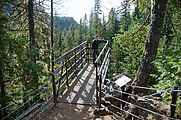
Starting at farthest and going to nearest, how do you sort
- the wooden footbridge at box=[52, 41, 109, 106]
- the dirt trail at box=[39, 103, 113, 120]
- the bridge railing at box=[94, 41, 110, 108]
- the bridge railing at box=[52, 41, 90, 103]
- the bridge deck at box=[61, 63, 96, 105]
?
the bridge deck at box=[61, 63, 96, 105]
the bridge railing at box=[52, 41, 90, 103]
the wooden footbridge at box=[52, 41, 109, 106]
the dirt trail at box=[39, 103, 113, 120]
the bridge railing at box=[94, 41, 110, 108]

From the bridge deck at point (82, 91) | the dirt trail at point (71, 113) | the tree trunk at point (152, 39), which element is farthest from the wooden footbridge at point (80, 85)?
the tree trunk at point (152, 39)

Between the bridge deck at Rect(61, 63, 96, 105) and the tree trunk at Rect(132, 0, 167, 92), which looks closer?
the tree trunk at Rect(132, 0, 167, 92)

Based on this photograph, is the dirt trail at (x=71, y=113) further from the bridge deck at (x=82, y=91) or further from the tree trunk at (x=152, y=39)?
the tree trunk at (x=152, y=39)

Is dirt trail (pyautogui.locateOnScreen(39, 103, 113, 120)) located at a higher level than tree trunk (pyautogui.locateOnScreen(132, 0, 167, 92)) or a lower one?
lower

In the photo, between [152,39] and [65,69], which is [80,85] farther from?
[152,39]

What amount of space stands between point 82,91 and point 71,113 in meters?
1.42

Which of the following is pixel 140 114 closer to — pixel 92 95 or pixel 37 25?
pixel 92 95

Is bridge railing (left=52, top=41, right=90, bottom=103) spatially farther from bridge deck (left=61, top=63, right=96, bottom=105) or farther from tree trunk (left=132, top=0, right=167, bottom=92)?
tree trunk (left=132, top=0, right=167, bottom=92)

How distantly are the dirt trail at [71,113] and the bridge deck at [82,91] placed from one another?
260 millimetres

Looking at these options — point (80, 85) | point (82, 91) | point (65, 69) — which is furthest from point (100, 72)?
point (65, 69)

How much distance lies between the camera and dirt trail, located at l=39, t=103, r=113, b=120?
4476mm

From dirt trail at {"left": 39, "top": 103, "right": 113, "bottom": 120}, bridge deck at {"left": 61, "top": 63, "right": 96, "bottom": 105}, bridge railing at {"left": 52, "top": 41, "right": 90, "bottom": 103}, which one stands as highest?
bridge railing at {"left": 52, "top": 41, "right": 90, "bottom": 103}

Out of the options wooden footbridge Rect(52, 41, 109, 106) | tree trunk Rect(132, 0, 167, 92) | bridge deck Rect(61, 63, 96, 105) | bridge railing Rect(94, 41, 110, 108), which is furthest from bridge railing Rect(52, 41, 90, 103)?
tree trunk Rect(132, 0, 167, 92)

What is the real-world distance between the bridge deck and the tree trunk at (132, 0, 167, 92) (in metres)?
1.98
